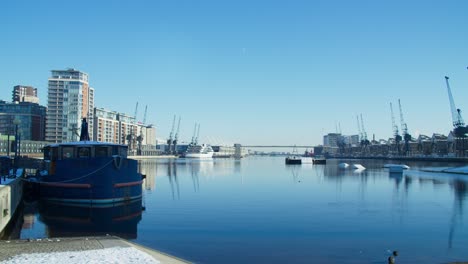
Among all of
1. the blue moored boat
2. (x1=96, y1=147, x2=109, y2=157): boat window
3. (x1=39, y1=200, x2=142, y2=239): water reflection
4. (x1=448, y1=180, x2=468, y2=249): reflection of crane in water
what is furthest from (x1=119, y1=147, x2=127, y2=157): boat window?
(x1=448, y1=180, x2=468, y2=249): reflection of crane in water

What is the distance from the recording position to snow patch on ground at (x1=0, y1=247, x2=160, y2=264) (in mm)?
17766

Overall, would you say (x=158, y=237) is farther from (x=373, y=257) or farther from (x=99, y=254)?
(x=373, y=257)

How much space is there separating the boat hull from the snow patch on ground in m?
26.8

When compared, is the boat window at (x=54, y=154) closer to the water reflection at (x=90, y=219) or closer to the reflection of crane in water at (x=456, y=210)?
the water reflection at (x=90, y=219)

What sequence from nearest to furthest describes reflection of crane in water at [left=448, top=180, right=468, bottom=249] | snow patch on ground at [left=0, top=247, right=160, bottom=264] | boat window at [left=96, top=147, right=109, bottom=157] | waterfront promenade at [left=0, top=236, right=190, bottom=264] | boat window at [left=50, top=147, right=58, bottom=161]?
snow patch on ground at [left=0, top=247, right=160, bottom=264] → waterfront promenade at [left=0, top=236, right=190, bottom=264] → reflection of crane in water at [left=448, top=180, right=468, bottom=249] → boat window at [left=96, top=147, right=109, bottom=157] → boat window at [left=50, top=147, right=58, bottom=161]

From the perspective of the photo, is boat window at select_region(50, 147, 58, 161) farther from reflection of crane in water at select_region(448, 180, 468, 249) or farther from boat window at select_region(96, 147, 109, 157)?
reflection of crane in water at select_region(448, 180, 468, 249)

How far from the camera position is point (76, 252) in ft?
64.3

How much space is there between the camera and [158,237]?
99.9 ft

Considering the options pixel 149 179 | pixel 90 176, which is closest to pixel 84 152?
pixel 90 176

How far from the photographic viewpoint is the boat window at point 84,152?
49656mm

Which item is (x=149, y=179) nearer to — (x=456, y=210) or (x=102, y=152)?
(x=102, y=152)

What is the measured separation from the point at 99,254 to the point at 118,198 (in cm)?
2824

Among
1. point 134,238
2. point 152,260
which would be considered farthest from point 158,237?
point 152,260

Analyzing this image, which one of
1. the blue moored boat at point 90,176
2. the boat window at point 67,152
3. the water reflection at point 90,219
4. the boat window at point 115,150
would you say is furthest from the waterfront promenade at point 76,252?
the boat window at point 67,152
